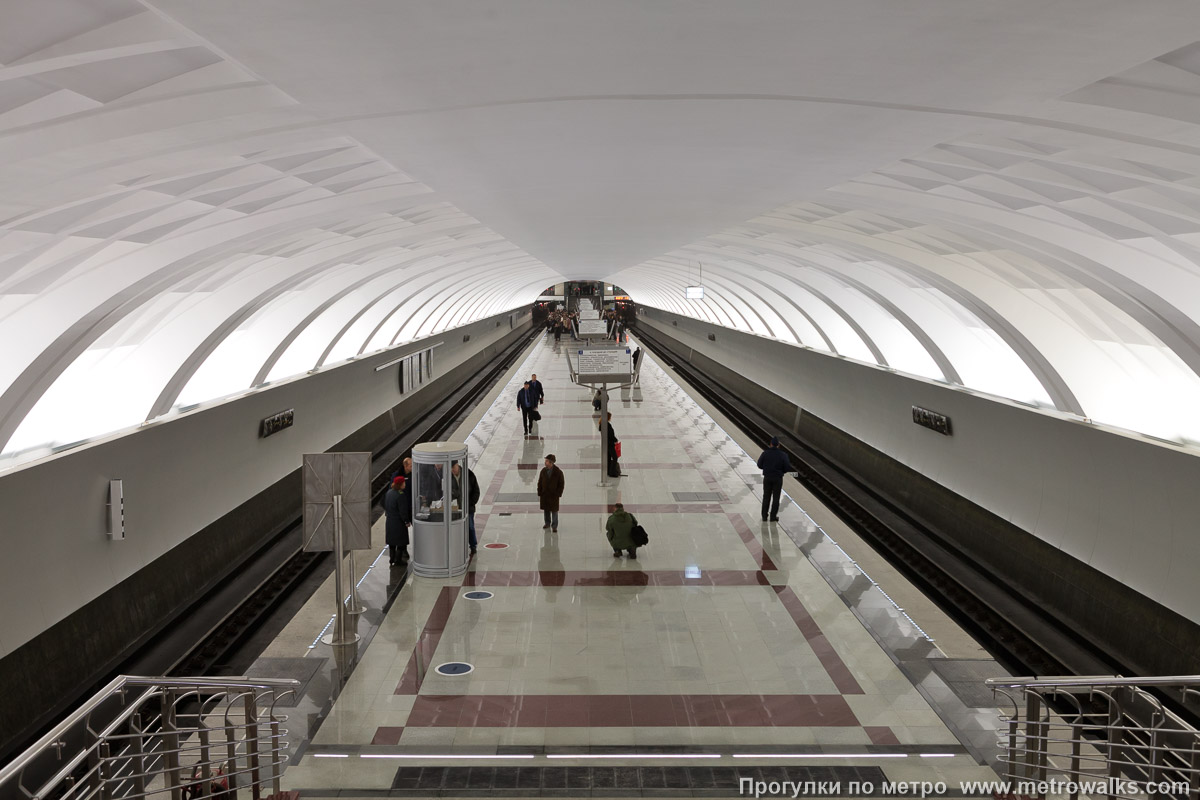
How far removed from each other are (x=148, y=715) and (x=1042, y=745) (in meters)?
6.88

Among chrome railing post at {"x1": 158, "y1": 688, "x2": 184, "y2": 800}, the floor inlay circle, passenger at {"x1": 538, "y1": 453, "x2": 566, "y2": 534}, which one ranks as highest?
passenger at {"x1": 538, "y1": 453, "x2": 566, "y2": 534}

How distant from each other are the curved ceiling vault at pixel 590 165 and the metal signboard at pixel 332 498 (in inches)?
87.7

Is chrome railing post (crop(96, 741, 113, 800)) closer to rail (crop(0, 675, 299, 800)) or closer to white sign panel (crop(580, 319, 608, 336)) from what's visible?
rail (crop(0, 675, 299, 800))

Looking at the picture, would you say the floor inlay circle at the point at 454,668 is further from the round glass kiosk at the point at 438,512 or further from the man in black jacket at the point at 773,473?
the man in black jacket at the point at 773,473

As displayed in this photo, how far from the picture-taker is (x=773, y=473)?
11594 mm

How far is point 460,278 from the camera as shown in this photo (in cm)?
2138

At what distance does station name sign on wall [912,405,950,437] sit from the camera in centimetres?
1311

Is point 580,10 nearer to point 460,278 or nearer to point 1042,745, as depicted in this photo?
point 1042,745

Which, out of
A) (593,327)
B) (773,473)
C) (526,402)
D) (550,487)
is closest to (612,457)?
(550,487)

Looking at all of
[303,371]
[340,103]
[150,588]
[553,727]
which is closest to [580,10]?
[340,103]

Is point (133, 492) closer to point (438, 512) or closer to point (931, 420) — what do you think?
point (438, 512)

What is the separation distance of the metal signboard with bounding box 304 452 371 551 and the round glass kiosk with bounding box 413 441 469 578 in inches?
66.4

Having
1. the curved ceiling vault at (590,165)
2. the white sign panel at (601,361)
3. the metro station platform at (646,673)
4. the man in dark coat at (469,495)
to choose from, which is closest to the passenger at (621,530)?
the metro station platform at (646,673)

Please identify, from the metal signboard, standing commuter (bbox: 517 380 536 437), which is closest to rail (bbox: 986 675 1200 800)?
the metal signboard
